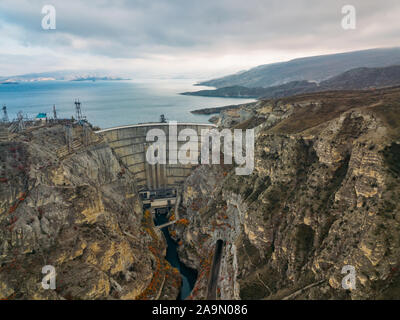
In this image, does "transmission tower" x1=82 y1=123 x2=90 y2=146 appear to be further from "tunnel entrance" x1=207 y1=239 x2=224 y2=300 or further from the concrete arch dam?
"tunnel entrance" x1=207 y1=239 x2=224 y2=300

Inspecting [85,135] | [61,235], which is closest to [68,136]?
[85,135]

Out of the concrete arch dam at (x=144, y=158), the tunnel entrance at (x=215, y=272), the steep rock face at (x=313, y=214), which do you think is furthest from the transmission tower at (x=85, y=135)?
the tunnel entrance at (x=215, y=272)

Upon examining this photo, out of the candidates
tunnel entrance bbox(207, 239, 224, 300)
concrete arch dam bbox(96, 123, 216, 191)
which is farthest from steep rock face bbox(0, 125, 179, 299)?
concrete arch dam bbox(96, 123, 216, 191)

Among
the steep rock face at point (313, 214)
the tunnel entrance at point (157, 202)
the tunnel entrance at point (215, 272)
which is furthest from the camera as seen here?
the tunnel entrance at point (157, 202)

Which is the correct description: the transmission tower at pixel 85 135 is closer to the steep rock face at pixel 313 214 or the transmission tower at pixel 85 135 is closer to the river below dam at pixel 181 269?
the river below dam at pixel 181 269

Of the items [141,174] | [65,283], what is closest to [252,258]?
[65,283]

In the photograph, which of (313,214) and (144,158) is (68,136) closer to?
(144,158)
